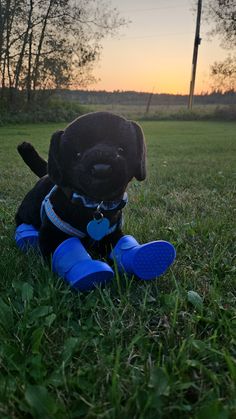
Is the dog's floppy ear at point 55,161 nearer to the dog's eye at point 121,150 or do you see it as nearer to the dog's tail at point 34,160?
the dog's eye at point 121,150

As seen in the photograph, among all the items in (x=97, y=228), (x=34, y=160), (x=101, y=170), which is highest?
(x=101, y=170)

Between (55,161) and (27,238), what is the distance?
45 cm

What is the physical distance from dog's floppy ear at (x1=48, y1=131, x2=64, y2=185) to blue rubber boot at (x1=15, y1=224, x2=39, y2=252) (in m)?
0.38

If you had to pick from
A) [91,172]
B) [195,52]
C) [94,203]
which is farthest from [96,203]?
[195,52]

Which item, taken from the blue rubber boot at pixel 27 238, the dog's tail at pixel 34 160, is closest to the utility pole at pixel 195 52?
the dog's tail at pixel 34 160

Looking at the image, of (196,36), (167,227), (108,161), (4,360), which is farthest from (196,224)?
(196,36)

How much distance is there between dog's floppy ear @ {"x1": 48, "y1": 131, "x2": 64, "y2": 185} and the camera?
1513mm

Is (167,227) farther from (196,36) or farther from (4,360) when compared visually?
(196,36)

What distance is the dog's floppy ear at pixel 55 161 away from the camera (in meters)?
1.51

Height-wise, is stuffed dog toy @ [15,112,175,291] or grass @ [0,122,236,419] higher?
stuffed dog toy @ [15,112,175,291]

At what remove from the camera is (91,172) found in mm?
1408

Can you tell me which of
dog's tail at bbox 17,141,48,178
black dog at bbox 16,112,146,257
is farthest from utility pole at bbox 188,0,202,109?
black dog at bbox 16,112,146,257

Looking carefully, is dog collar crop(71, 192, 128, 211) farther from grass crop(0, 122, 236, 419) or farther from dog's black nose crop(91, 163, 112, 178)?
grass crop(0, 122, 236, 419)

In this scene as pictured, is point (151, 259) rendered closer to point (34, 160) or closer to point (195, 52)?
point (34, 160)
